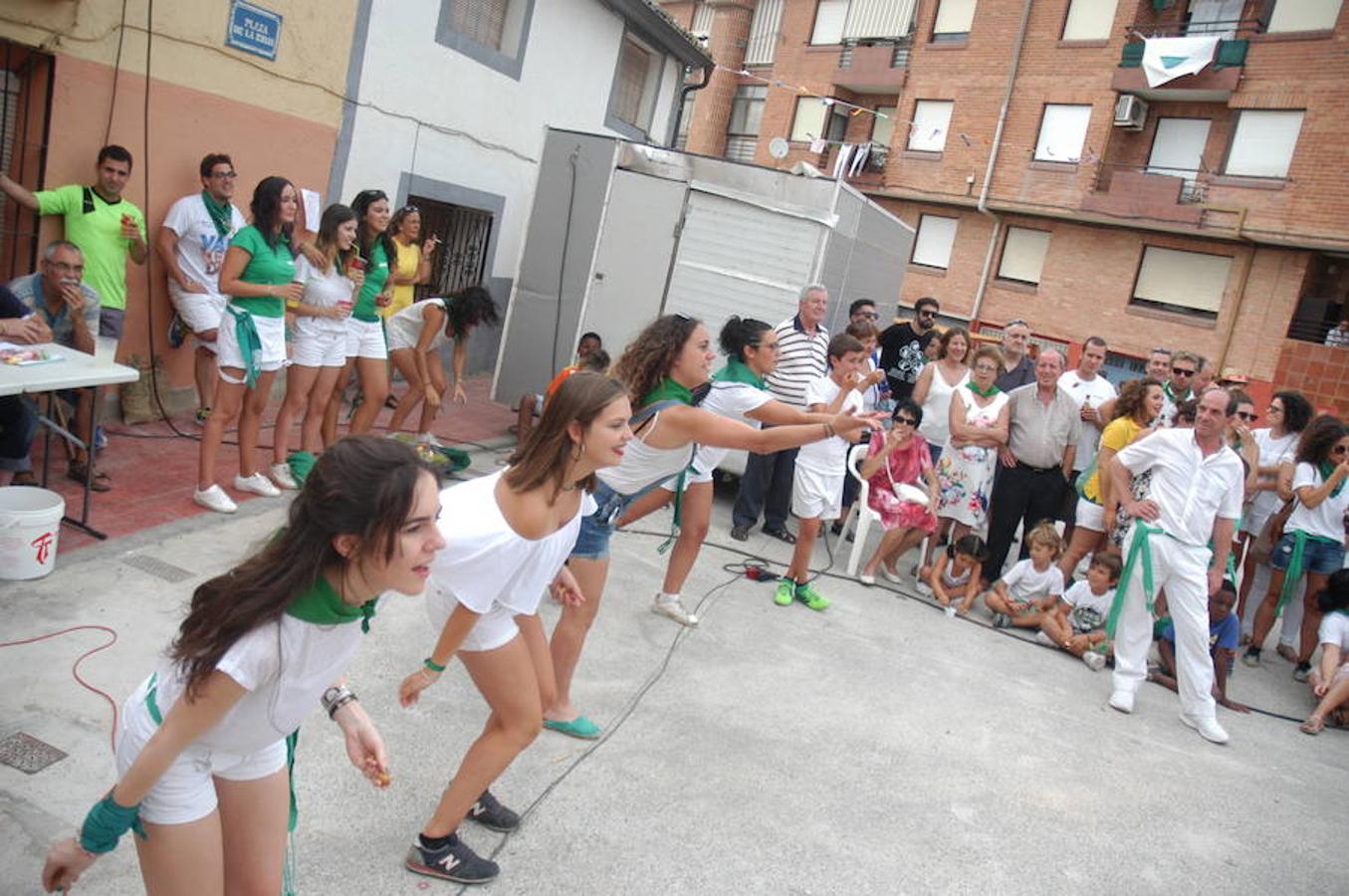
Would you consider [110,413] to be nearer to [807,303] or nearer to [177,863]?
[807,303]

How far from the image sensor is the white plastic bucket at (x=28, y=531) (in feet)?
13.0

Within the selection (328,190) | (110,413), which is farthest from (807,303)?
(110,413)

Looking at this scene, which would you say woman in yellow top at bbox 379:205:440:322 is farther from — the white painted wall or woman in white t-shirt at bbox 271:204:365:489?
the white painted wall

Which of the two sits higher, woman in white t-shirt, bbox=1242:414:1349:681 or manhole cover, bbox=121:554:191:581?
woman in white t-shirt, bbox=1242:414:1349:681

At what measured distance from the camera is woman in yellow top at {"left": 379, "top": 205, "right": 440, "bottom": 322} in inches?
283

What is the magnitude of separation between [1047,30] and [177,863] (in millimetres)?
24041

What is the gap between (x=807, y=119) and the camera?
25.6m

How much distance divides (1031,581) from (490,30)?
25.0 feet

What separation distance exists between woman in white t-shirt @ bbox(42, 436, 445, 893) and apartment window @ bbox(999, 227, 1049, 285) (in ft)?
72.6

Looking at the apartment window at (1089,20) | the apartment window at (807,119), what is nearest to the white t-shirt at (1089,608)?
the apartment window at (1089,20)

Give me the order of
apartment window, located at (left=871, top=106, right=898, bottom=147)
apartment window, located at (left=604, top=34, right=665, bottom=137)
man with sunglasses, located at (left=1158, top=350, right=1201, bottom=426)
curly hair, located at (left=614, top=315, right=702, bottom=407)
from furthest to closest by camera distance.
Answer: apartment window, located at (left=871, top=106, right=898, bottom=147) → apartment window, located at (left=604, top=34, right=665, bottom=137) → man with sunglasses, located at (left=1158, top=350, right=1201, bottom=426) → curly hair, located at (left=614, top=315, right=702, bottom=407)

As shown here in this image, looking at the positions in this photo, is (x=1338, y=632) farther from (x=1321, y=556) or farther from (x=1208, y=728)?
(x=1208, y=728)

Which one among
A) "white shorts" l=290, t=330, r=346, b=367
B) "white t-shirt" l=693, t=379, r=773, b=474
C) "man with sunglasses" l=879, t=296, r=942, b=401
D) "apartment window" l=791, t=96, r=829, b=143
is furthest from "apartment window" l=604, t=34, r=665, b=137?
"apartment window" l=791, t=96, r=829, b=143

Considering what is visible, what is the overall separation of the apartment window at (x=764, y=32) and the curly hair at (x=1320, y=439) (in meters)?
22.6
